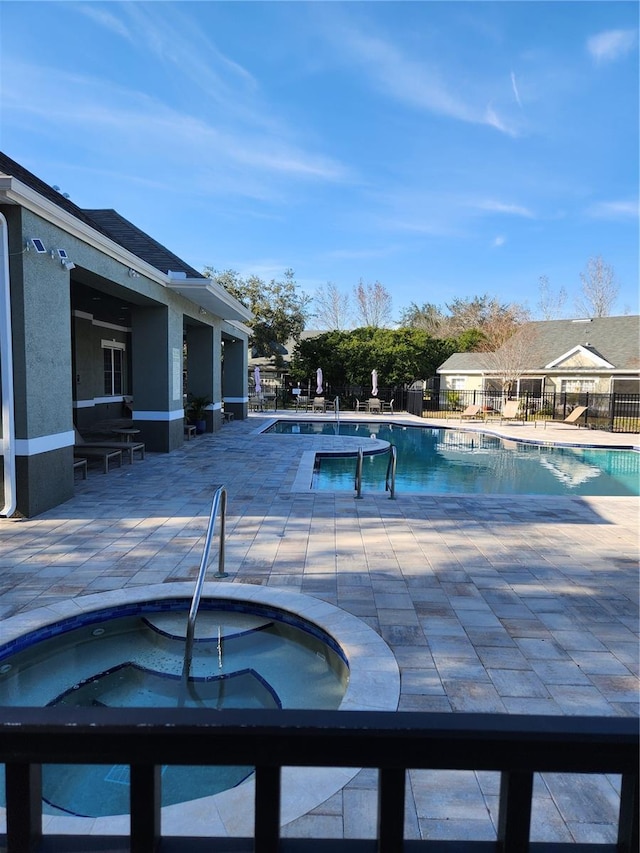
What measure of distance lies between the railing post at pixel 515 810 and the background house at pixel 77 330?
23.0ft

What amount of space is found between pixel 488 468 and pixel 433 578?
9.02 meters

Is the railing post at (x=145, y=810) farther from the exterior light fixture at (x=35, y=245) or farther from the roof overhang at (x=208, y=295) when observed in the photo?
the roof overhang at (x=208, y=295)

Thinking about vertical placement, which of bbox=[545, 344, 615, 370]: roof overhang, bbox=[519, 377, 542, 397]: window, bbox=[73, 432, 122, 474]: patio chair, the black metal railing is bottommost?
bbox=[73, 432, 122, 474]: patio chair

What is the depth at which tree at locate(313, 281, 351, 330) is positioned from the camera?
50.7 metres

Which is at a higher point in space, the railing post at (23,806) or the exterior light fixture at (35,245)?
the exterior light fixture at (35,245)

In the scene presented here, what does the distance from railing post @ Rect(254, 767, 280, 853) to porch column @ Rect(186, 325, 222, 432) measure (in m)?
16.9

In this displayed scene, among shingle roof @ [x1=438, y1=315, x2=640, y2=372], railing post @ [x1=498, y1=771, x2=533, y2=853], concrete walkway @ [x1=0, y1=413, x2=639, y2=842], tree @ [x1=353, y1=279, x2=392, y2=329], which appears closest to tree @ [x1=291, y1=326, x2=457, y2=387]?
shingle roof @ [x1=438, y1=315, x2=640, y2=372]

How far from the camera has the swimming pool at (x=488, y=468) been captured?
449 inches

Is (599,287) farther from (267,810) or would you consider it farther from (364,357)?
(267,810)

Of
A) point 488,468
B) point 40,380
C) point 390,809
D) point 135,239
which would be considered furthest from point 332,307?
point 390,809

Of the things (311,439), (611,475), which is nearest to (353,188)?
(311,439)

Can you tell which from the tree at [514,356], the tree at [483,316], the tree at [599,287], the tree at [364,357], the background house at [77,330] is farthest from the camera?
the tree at [599,287]

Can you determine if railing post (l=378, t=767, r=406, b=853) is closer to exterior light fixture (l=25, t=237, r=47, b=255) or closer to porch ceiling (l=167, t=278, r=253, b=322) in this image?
exterior light fixture (l=25, t=237, r=47, b=255)

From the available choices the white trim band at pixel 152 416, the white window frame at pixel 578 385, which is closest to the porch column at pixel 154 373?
the white trim band at pixel 152 416
